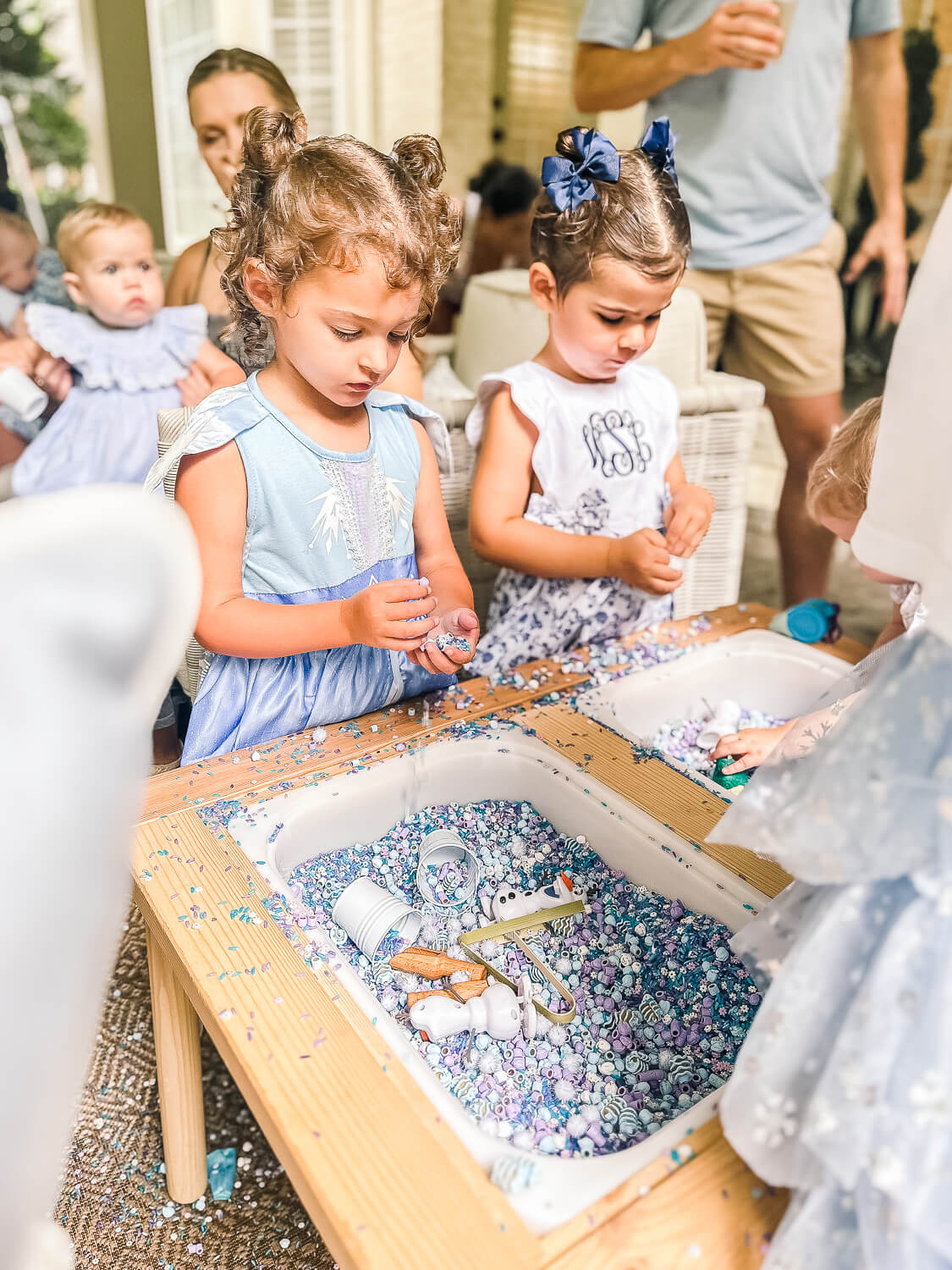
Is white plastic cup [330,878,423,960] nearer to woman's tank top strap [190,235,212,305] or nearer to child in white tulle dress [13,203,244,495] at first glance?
child in white tulle dress [13,203,244,495]

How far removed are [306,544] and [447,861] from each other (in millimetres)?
358

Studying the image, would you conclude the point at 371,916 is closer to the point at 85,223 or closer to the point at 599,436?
the point at 599,436

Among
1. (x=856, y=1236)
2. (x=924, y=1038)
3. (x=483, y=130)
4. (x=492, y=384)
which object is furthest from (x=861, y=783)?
(x=483, y=130)

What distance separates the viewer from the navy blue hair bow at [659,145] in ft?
3.56

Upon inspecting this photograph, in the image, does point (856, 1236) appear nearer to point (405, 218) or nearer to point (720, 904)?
point (720, 904)

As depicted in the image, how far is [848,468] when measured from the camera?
0.93 m

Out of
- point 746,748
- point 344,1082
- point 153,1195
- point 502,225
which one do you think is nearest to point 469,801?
point 746,748

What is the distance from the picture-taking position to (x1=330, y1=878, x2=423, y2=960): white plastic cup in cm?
84

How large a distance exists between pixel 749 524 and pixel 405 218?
249cm

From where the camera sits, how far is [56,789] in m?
0.31

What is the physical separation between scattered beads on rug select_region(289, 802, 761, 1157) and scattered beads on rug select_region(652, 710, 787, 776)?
231mm

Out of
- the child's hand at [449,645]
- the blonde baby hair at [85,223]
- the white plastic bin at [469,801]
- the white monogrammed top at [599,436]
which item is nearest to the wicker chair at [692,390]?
the white monogrammed top at [599,436]

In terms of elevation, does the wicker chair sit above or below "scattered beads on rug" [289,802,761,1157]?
above

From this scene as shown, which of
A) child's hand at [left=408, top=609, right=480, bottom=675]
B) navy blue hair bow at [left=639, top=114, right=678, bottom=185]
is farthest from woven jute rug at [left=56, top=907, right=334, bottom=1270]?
navy blue hair bow at [left=639, top=114, right=678, bottom=185]
